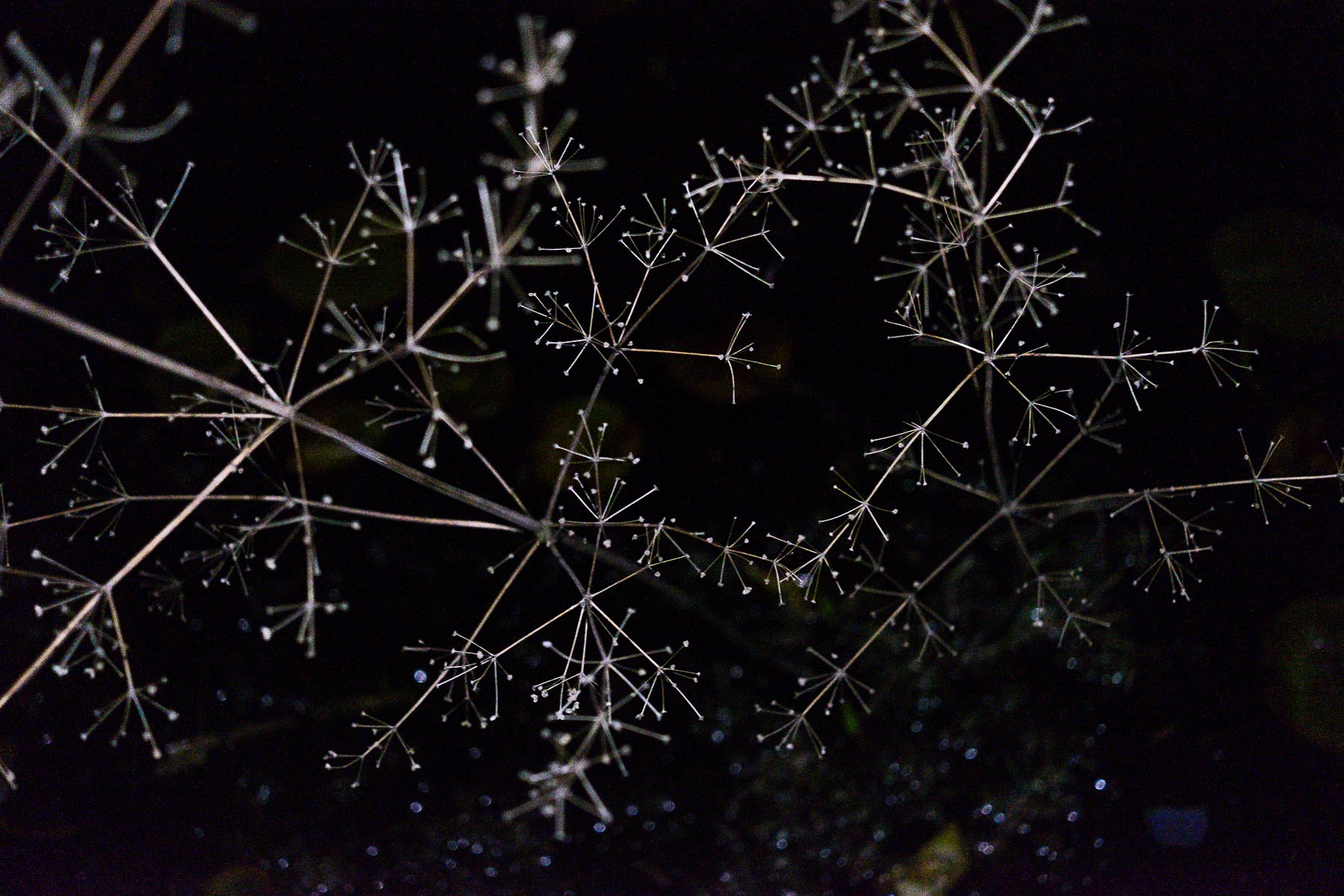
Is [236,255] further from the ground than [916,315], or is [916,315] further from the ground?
[236,255]

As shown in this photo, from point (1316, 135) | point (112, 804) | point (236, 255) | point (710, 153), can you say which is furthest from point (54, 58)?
point (1316, 135)

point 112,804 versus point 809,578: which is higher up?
point 809,578

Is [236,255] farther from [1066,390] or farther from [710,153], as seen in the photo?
[1066,390]

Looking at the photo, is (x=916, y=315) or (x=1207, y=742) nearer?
(x=916, y=315)

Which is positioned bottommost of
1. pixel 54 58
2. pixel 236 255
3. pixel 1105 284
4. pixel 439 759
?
pixel 439 759

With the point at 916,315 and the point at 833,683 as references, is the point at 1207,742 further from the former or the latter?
the point at 916,315

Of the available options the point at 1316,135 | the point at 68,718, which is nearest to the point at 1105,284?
the point at 1316,135
